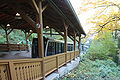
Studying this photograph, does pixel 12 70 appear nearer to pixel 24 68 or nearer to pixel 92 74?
pixel 24 68

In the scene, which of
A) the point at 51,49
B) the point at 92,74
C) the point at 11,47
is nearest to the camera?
the point at 92,74

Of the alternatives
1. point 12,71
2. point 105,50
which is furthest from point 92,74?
point 105,50

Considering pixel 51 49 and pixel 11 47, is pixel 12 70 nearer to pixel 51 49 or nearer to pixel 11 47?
pixel 51 49

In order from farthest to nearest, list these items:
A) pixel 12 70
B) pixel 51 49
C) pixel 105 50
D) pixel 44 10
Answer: pixel 105 50 → pixel 51 49 → pixel 44 10 → pixel 12 70

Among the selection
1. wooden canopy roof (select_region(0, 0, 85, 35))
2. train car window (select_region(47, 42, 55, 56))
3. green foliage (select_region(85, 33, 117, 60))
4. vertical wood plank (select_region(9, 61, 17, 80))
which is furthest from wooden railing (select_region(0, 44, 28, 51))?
vertical wood plank (select_region(9, 61, 17, 80))

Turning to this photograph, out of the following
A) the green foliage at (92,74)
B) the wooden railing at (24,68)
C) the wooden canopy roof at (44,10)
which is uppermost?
the wooden canopy roof at (44,10)

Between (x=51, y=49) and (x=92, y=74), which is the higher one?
(x=51, y=49)

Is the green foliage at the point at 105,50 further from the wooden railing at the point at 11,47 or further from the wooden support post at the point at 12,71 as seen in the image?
the wooden support post at the point at 12,71

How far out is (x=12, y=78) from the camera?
2.98m

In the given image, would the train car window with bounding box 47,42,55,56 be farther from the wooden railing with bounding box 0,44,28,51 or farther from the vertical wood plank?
the vertical wood plank

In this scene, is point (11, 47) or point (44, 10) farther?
point (11, 47)

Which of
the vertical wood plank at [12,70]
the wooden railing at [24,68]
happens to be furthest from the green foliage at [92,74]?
the vertical wood plank at [12,70]

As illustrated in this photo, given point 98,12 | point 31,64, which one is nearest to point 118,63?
point 98,12

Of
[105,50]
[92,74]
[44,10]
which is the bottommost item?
[92,74]
